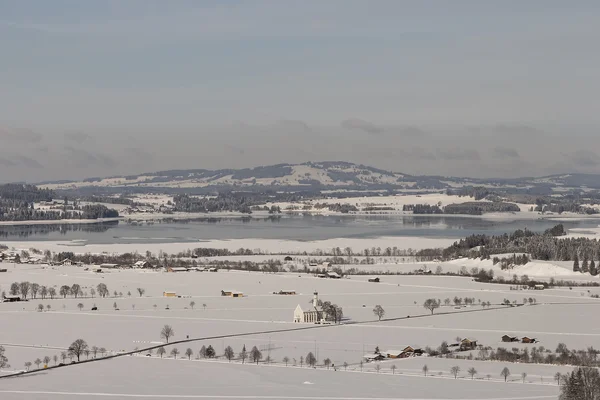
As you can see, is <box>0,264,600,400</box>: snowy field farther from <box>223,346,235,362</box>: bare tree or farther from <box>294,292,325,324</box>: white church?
<box>294,292,325,324</box>: white church

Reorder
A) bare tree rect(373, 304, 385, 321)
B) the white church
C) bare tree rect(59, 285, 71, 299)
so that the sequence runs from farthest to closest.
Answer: bare tree rect(59, 285, 71, 299) → bare tree rect(373, 304, 385, 321) → the white church

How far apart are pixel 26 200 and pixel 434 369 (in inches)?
4801

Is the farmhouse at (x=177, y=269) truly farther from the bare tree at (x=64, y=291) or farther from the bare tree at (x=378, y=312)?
the bare tree at (x=378, y=312)

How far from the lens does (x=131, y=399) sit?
69.2ft

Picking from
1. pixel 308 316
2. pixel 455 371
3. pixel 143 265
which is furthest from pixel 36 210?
pixel 455 371

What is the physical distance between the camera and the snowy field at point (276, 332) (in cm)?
2269

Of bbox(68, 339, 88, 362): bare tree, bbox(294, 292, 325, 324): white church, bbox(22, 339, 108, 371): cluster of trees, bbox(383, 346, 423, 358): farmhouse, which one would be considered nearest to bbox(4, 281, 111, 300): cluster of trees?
bbox(294, 292, 325, 324): white church

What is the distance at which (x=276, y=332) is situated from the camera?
103ft

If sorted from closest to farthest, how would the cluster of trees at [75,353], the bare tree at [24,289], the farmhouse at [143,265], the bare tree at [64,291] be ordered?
the cluster of trees at [75,353], the bare tree at [24,289], the bare tree at [64,291], the farmhouse at [143,265]

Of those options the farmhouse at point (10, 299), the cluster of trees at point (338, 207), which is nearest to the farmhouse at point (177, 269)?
the farmhouse at point (10, 299)

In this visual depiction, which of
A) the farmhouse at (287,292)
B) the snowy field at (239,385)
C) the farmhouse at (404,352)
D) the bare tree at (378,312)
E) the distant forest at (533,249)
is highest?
the distant forest at (533,249)

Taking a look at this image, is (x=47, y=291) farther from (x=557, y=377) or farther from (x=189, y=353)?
(x=557, y=377)

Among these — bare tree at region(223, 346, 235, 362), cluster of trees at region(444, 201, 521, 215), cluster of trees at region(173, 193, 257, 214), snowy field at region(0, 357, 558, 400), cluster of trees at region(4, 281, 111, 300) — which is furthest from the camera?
cluster of trees at region(173, 193, 257, 214)

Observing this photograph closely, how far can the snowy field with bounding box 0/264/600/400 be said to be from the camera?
22.7 m
